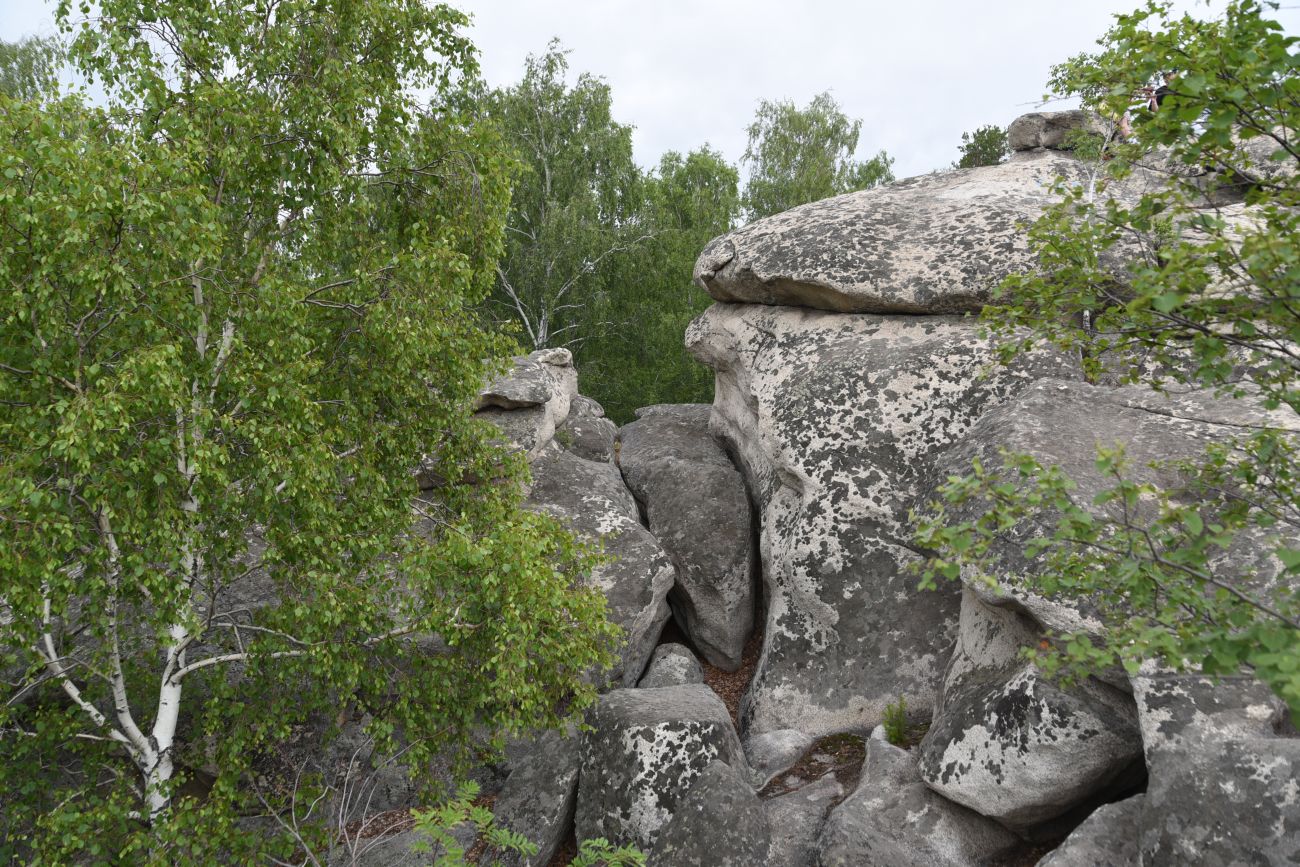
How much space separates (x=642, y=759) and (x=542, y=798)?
141 cm

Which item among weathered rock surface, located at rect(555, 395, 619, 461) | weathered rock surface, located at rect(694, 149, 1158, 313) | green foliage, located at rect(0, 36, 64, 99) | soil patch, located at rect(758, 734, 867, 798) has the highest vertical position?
green foliage, located at rect(0, 36, 64, 99)

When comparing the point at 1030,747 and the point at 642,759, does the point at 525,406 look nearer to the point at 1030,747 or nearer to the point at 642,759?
the point at 642,759

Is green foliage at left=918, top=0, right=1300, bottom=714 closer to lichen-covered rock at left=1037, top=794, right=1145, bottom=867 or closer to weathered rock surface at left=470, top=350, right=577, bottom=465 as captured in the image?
lichen-covered rock at left=1037, top=794, right=1145, bottom=867

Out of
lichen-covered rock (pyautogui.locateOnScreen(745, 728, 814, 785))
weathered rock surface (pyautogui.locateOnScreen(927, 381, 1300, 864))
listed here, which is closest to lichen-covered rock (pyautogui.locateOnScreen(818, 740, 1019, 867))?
weathered rock surface (pyautogui.locateOnScreen(927, 381, 1300, 864))

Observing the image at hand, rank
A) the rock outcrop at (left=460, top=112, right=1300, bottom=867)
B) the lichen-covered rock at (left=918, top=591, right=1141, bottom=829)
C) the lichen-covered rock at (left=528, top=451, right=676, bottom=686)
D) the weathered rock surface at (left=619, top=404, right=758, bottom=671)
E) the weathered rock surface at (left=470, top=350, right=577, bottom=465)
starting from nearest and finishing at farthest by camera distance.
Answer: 1. the rock outcrop at (left=460, top=112, right=1300, bottom=867)
2. the lichen-covered rock at (left=918, top=591, right=1141, bottom=829)
3. the lichen-covered rock at (left=528, top=451, right=676, bottom=686)
4. the weathered rock surface at (left=619, top=404, right=758, bottom=671)
5. the weathered rock surface at (left=470, top=350, right=577, bottom=465)

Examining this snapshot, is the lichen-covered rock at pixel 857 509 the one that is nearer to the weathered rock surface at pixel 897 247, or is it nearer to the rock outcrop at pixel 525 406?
the weathered rock surface at pixel 897 247

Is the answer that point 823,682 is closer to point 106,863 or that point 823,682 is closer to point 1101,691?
point 1101,691

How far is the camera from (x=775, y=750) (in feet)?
37.4

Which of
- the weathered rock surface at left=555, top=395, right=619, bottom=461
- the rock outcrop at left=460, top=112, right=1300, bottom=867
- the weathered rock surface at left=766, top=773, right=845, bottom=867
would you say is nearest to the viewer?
the rock outcrop at left=460, top=112, right=1300, bottom=867

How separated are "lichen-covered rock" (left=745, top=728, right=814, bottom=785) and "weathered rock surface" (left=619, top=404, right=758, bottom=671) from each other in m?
2.67

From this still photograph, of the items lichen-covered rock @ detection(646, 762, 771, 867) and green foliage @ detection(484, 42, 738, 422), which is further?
green foliage @ detection(484, 42, 738, 422)

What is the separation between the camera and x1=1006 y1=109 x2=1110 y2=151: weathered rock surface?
16.2 meters

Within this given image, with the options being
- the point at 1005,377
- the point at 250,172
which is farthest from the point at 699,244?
the point at 250,172

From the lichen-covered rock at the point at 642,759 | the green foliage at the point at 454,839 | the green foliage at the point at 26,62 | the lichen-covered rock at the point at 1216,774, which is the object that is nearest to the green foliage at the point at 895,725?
the lichen-covered rock at the point at 642,759
